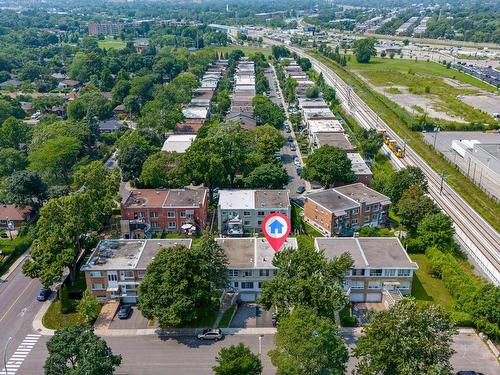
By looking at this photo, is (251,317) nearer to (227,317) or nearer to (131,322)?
(227,317)

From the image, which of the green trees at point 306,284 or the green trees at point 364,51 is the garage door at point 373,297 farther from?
the green trees at point 364,51

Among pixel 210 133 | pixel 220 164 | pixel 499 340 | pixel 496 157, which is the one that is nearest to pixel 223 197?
pixel 220 164

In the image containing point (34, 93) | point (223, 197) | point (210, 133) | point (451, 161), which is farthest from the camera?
point (34, 93)

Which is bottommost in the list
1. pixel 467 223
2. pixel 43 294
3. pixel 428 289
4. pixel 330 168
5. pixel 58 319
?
pixel 428 289

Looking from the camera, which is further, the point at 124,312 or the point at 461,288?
the point at 461,288

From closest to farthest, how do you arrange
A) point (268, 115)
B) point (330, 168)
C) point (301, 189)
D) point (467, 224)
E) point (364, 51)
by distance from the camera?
point (467, 224)
point (330, 168)
point (301, 189)
point (268, 115)
point (364, 51)

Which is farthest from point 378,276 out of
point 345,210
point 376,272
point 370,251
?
point 345,210

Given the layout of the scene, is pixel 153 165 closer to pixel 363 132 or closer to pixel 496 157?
pixel 363 132
